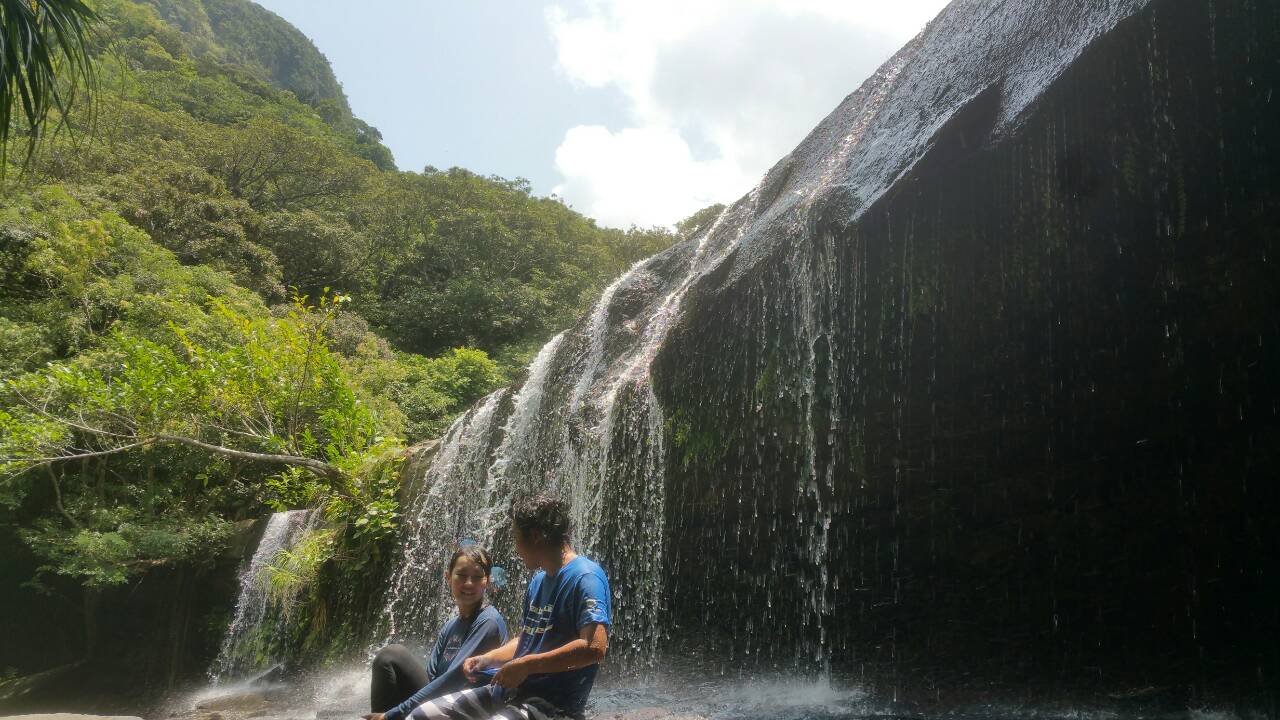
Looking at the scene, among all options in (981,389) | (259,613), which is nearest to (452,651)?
(981,389)

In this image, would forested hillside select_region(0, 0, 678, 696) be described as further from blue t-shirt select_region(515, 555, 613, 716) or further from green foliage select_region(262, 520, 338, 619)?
blue t-shirt select_region(515, 555, 613, 716)

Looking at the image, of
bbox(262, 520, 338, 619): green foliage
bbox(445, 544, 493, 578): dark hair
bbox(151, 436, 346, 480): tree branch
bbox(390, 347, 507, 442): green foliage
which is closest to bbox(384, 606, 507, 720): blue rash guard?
bbox(445, 544, 493, 578): dark hair

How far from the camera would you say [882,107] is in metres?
6.36

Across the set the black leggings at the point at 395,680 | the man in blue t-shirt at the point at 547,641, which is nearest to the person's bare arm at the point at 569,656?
the man in blue t-shirt at the point at 547,641

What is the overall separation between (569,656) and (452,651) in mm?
726

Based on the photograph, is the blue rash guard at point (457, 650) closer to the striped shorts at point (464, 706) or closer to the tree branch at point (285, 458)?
the striped shorts at point (464, 706)

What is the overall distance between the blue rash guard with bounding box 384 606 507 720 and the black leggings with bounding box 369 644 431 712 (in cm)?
8

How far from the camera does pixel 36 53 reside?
4320 millimetres

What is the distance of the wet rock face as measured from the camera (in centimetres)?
485

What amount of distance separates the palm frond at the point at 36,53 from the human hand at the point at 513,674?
3.64 m

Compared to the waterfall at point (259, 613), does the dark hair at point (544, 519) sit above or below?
above

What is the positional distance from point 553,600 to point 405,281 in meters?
23.1

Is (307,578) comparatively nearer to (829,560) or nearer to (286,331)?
(286,331)

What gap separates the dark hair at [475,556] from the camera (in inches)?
109
